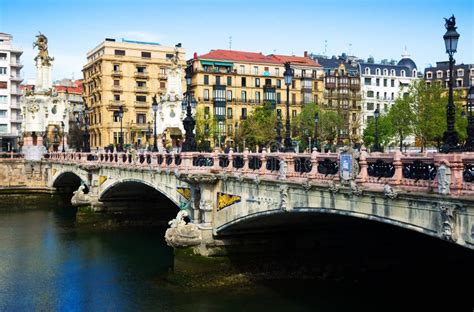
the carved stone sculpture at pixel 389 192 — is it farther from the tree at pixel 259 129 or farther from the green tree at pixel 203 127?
the green tree at pixel 203 127

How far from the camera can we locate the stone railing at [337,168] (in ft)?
46.7

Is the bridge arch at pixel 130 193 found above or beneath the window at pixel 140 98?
beneath

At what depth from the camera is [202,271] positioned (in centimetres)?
2758

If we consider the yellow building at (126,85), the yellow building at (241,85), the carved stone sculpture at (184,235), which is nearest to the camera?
the carved stone sculpture at (184,235)

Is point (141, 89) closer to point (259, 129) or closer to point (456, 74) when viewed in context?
point (259, 129)

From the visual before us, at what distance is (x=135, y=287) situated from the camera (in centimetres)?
2814

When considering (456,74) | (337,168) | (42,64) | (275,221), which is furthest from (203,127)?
(337,168)

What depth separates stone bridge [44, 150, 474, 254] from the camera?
14.4 meters

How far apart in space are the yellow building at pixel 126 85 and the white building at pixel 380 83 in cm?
3137

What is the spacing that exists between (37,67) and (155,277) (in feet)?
172

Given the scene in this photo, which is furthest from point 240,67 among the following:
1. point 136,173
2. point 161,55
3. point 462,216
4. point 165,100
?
point 462,216

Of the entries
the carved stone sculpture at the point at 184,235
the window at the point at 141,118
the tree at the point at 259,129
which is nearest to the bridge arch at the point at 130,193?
the carved stone sculpture at the point at 184,235

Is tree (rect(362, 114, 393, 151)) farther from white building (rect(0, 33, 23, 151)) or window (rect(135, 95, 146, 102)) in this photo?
white building (rect(0, 33, 23, 151))

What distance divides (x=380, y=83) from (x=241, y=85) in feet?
86.3
